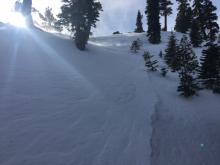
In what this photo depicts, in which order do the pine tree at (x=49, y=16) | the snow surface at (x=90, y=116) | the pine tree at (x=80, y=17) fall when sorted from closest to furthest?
the snow surface at (x=90, y=116)
the pine tree at (x=80, y=17)
the pine tree at (x=49, y=16)

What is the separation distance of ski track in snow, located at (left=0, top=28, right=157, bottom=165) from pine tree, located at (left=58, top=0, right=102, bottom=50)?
400 centimetres

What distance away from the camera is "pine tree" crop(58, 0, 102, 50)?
778 inches

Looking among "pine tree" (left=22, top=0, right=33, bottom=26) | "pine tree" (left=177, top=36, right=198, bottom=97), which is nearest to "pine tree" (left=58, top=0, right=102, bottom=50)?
"pine tree" (left=22, top=0, right=33, bottom=26)

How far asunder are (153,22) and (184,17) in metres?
12.5

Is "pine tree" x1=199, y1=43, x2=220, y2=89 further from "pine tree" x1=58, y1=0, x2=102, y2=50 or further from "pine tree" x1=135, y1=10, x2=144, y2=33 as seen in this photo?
"pine tree" x1=135, y1=10, x2=144, y2=33

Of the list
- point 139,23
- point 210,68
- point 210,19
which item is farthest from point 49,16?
point 210,68

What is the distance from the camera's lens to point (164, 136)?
9.98 m

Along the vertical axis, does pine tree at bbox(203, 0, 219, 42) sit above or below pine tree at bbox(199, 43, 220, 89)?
above

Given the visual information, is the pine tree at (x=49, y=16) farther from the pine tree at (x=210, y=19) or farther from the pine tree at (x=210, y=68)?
the pine tree at (x=210, y=68)

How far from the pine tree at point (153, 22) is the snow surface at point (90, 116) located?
2004 cm

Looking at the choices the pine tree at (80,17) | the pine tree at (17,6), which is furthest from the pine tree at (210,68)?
the pine tree at (17,6)

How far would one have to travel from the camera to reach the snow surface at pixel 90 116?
7355 millimetres

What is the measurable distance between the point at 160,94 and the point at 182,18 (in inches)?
1455

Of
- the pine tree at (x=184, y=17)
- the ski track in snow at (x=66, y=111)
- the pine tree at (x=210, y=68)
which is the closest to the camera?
the ski track in snow at (x=66, y=111)
